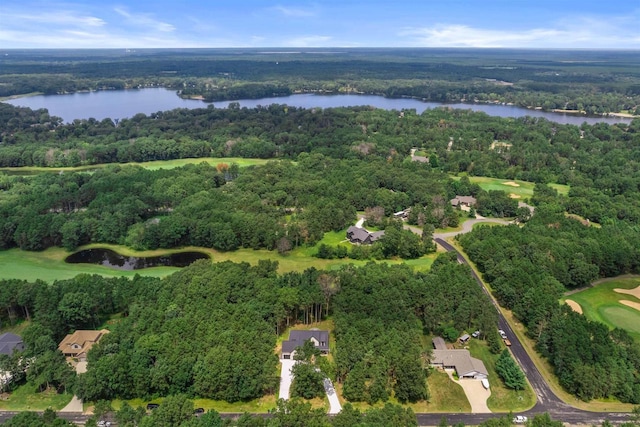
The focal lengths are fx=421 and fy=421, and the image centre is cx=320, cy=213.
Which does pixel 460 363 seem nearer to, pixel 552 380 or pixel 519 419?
pixel 519 419

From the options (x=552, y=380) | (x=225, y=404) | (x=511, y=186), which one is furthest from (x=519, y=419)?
(x=511, y=186)

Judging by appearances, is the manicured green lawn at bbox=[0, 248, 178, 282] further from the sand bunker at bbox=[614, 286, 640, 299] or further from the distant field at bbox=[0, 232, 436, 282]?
the sand bunker at bbox=[614, 286, 640, 299]

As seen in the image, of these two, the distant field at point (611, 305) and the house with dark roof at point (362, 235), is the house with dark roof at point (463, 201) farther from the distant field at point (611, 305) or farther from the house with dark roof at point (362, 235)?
the distant field at point (611, 305)

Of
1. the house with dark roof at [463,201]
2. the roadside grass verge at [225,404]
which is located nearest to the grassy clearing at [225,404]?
the roadside grass verge at [225,404]

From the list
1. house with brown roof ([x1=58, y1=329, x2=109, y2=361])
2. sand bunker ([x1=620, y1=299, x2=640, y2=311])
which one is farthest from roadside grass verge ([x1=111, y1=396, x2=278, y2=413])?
sand bunker ([x1=620, y1=299, x2=640, y2=311])

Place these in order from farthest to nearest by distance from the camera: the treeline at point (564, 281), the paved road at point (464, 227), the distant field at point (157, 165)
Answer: the distant field at point (157, 165), the paved road at point (464, 227), the treeline at point (564, 281)

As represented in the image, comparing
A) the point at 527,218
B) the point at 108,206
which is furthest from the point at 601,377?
the point at 108,206

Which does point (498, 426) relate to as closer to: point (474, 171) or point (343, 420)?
point (343, 420)
